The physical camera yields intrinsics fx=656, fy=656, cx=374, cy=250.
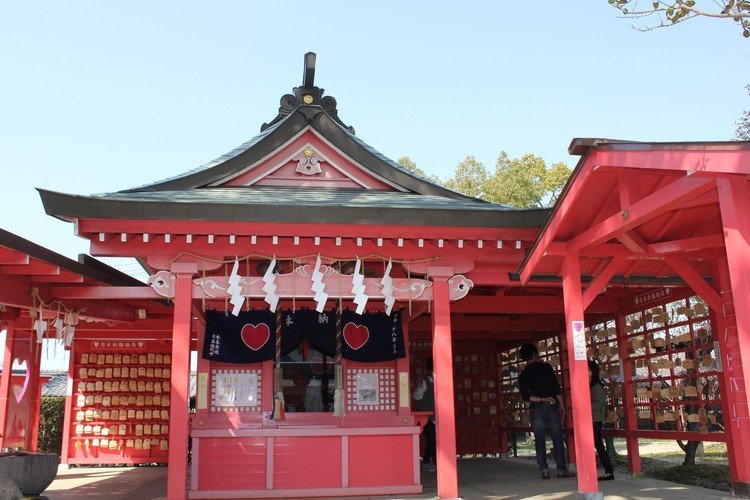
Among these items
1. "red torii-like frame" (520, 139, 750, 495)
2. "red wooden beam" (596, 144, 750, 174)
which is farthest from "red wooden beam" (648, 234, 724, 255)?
"red wooden beam" (596, 144, 750, 174)

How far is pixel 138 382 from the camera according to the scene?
13953 mm

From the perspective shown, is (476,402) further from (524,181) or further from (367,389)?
(524,181)

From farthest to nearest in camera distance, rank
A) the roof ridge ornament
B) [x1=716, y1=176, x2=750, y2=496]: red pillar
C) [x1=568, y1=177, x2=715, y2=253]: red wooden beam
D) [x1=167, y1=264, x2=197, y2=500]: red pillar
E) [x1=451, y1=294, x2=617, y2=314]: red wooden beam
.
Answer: the roof ridge ornament < [x1=451, y1=294, x2=617, y2=314]: red wooden beam < [x1=167, y1=264, x2=197, y2=500]: red pillar < [x1=568, y1=177, x2=715, y2=253]: red wooden beam < [x1=716, y1=176, x2=750, y2=496]: red pillar

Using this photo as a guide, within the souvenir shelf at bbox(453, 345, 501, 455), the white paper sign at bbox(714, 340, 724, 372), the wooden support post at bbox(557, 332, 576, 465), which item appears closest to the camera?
the white paper sign at bbox(714, 340, 724, 372)

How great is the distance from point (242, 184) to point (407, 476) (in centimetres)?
493

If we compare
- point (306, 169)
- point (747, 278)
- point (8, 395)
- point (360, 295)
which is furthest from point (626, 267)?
point (8, 395)

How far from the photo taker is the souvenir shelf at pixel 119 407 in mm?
13734

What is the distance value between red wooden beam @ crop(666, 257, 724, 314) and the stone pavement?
2.33 metres

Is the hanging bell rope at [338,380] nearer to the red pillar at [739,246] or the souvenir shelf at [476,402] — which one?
the red pillar at [739,246]

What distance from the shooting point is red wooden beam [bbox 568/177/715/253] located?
4980 millimetres

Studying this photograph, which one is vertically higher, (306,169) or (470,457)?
(306,169)

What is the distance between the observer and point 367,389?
9680mm

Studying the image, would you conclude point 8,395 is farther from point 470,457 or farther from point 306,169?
point 470,457

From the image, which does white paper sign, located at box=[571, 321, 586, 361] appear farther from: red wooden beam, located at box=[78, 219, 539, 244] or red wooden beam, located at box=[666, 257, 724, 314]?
red wooden beam, located at box=[78, 219, 539, 244]
